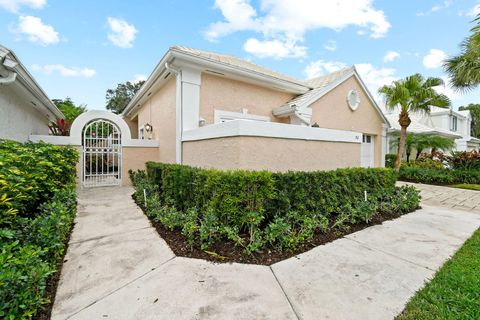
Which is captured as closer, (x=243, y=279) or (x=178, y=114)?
(x=243, y=279)

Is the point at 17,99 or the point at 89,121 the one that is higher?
the point at 17,99

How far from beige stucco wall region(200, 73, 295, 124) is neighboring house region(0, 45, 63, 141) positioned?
4.61m

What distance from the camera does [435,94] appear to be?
1166 cm

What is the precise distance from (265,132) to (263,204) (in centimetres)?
151

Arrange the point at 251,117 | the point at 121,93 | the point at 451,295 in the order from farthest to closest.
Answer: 1. the point at 121,93
2. the point at 251,117
3. the point at 451,295

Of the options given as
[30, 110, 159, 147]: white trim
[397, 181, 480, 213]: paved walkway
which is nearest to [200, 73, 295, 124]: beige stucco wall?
[30, 110, 159, 147]: white trim

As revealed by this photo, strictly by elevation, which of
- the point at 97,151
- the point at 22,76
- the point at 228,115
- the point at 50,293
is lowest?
the point at 50,293

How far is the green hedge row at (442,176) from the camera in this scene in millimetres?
11164

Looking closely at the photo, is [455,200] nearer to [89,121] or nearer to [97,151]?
[97,151]

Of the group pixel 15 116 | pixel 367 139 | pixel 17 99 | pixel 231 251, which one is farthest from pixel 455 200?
pixel 17 99

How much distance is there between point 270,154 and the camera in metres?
4.56

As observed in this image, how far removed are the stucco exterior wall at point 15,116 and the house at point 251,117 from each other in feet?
13.5

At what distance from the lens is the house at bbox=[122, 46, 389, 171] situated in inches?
179

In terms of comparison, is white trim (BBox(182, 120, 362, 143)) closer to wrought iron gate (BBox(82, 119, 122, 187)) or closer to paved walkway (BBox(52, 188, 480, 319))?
paved walkway (BBox(52, 188, 480, 319))
